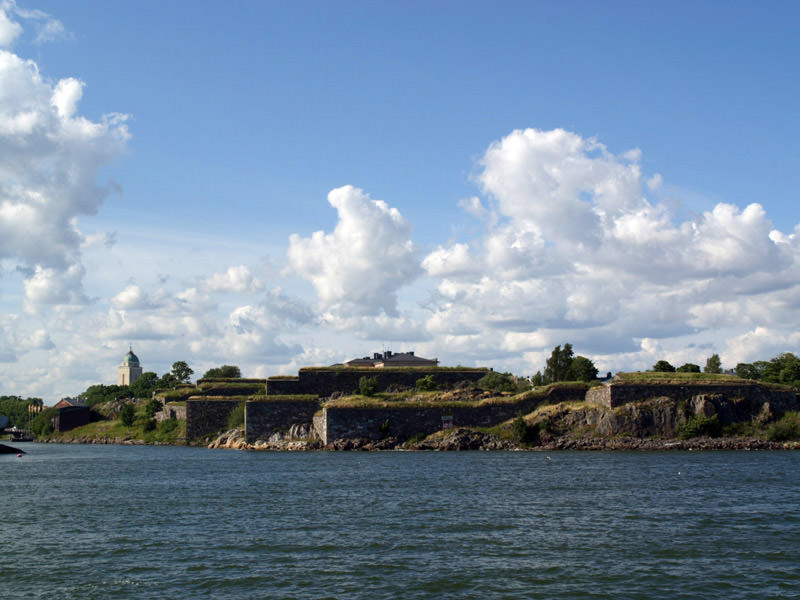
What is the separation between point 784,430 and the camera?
66.1 m

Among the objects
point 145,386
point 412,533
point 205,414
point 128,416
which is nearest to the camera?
point 412,533

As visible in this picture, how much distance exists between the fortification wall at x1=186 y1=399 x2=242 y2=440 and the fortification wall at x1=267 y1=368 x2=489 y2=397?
5949 mm

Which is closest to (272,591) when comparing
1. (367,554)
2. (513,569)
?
(367,554)

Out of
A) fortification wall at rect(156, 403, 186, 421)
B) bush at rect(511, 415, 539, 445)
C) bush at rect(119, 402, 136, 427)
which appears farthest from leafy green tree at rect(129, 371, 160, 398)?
bush at rect(511, 415, 539, 445)

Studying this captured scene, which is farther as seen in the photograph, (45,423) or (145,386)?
(145,386)

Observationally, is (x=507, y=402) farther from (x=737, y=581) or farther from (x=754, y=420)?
(x=737, y=581)

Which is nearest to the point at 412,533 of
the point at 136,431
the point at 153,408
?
the point at 153,408

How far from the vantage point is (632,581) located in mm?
20984

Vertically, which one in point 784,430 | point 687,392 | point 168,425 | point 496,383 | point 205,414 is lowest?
point 784,430

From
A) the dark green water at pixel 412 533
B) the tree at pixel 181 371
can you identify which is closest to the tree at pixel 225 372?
the tree at pixel 181 371

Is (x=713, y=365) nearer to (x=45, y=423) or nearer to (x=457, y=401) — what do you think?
(x=457, y=401)

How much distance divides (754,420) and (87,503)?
54489mm

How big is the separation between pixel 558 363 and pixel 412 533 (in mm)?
63848

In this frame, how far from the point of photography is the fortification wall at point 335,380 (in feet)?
281
